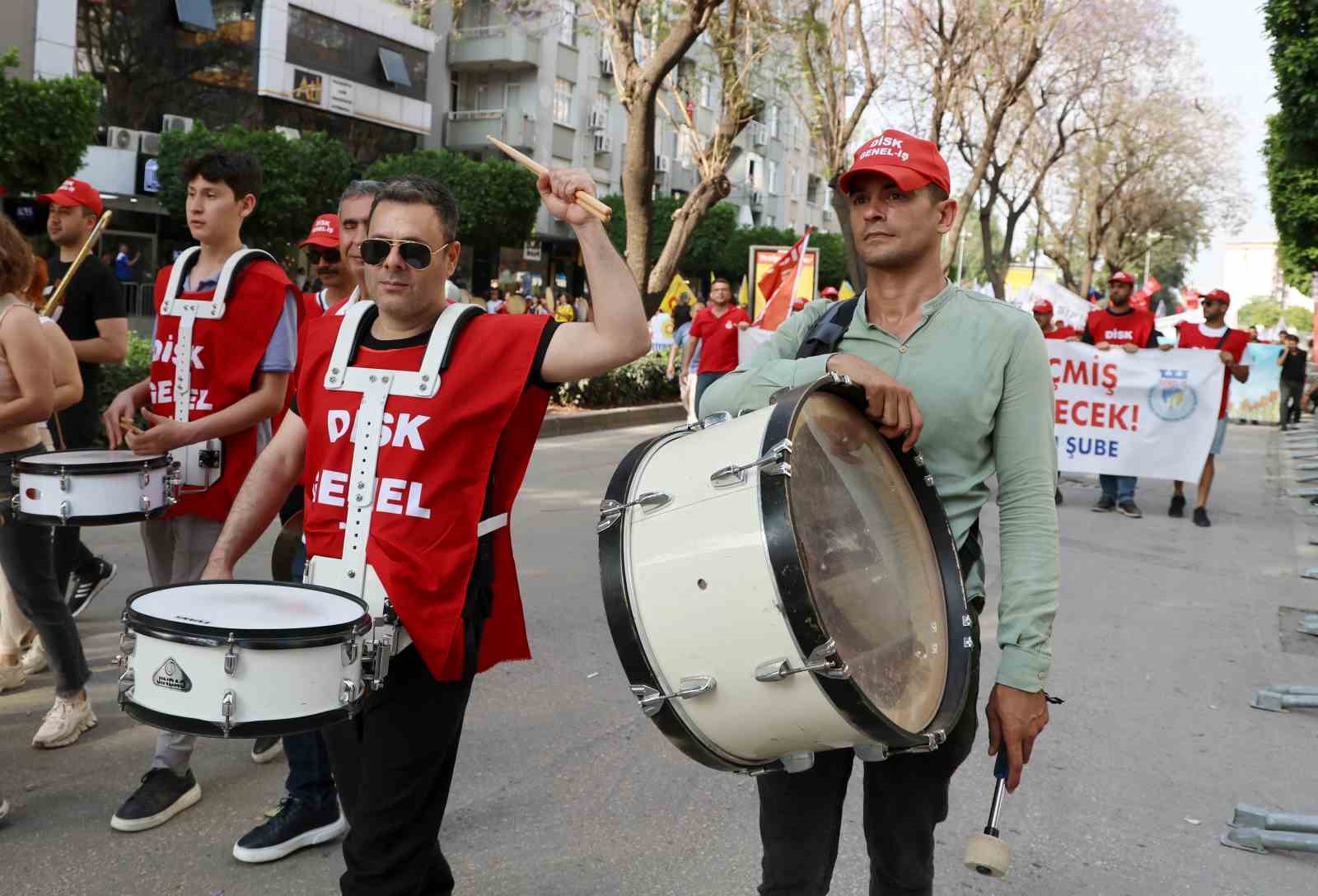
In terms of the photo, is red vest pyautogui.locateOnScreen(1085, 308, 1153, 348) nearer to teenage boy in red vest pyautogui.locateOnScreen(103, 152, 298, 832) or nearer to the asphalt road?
the asphalt road

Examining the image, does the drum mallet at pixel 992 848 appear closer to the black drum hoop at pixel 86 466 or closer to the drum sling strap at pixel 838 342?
the drum sling strap at pixel 838 342

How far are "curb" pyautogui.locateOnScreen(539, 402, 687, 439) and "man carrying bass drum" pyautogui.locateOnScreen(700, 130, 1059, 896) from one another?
11.4m

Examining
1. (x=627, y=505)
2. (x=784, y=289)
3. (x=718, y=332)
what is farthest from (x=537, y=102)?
(x=627, y=505)

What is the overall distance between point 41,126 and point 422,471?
51.3ft

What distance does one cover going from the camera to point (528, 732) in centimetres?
486

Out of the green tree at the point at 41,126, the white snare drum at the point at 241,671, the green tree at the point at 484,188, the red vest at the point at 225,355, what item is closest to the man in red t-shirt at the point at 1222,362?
the red vest at the point at 225,355

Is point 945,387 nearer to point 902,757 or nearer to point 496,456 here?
point 902,757

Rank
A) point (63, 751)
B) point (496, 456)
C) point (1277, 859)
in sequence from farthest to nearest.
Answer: point (63, 751), point (1277, 859), point (496, 456)

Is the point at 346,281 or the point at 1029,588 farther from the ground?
the point at 346,281

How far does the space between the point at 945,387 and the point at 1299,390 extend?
26478 mm

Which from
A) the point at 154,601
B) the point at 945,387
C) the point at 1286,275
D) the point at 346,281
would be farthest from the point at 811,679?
the point at 1286,275

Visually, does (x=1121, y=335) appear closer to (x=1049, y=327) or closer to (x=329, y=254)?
(x=1049, y=327)

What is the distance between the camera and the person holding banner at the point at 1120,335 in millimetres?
11508

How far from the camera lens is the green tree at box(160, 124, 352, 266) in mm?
29312
